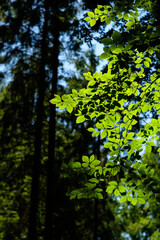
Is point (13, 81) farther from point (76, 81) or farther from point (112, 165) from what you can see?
point (112, 165)

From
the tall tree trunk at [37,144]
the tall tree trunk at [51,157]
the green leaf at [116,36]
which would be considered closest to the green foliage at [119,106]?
the green leaf at [116,36]

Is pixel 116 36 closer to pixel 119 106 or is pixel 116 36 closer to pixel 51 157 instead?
pixel 119 106

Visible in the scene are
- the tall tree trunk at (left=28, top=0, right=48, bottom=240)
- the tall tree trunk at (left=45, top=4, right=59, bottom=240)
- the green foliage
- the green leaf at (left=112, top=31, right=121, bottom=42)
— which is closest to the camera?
the green leaf at (left=112, top=31, right=121, bottom=42)

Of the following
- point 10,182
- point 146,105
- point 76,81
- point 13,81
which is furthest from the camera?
point 10,182

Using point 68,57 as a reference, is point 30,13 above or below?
above

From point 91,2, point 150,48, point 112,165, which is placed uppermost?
point 91,2

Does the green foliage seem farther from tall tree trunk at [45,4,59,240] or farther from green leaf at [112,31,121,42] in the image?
tall tree trunk at [45,4,59,240]

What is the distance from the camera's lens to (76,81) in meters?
8.18

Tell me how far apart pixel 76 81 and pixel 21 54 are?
233cm

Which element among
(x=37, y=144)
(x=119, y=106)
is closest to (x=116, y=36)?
(x=119, y=106)

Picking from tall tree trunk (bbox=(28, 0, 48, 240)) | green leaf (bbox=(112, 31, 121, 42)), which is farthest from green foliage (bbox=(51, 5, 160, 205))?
tall tree trunk (bbox=(28, 0, 48, 240))

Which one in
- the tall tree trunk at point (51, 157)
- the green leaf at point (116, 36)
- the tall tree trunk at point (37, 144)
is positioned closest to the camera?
the green leaf at point (116, 36)

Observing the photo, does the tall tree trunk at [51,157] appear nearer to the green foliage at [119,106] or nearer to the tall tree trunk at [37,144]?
the tall tree trunk at [37,144]

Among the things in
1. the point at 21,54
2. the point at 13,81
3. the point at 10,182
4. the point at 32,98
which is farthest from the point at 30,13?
the point at 10,182
